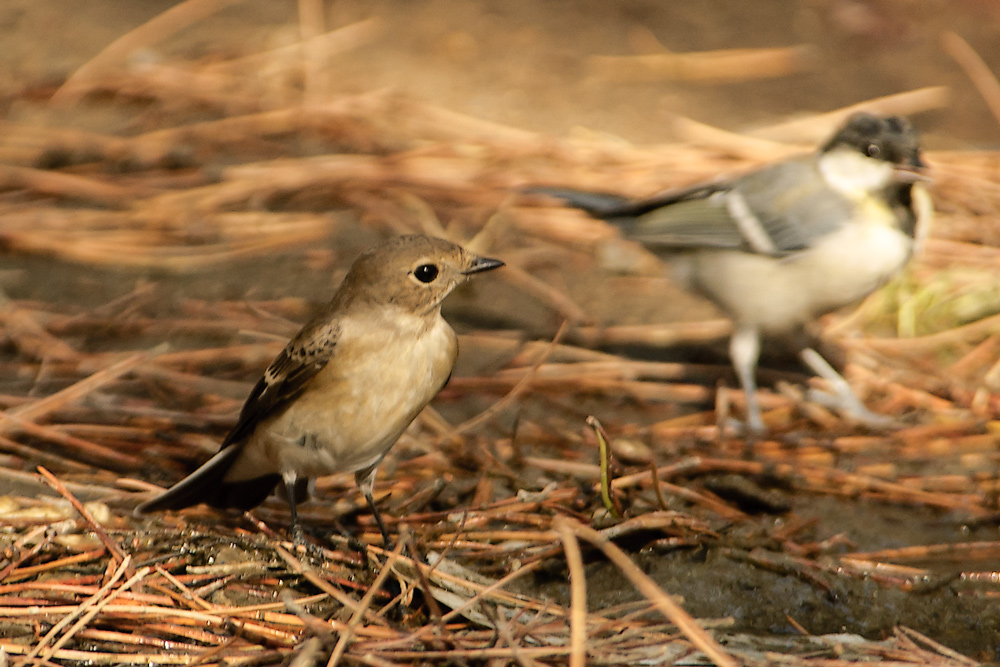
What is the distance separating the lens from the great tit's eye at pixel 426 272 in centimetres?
299

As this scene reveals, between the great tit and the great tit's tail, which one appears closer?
the great tit

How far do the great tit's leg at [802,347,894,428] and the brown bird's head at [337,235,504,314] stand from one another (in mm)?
2125

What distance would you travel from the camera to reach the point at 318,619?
260 centimetres

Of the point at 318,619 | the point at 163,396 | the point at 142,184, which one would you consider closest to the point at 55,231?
the point at 142,184

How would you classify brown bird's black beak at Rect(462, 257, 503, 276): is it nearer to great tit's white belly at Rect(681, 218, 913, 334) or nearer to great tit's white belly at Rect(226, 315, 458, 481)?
great tit's white belly at Rect(226, 315, 458, 481)

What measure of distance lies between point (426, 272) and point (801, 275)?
7.56ft

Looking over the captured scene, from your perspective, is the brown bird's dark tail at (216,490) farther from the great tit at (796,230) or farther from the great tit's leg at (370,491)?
the great tit at (796,230)

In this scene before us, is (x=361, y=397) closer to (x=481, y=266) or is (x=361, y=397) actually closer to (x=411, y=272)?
(x=411, y=272)

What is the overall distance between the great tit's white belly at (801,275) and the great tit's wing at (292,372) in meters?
2.40

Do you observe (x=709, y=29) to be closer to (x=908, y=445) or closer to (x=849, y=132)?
(x=849, y=132)

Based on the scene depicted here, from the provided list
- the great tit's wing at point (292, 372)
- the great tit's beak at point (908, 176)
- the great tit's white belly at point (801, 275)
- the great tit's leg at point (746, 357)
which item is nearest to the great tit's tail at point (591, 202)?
the great tit's white belly at point (801, 275)

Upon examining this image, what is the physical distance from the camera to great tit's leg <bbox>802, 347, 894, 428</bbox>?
4336 millimetres

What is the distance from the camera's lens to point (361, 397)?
2938mm

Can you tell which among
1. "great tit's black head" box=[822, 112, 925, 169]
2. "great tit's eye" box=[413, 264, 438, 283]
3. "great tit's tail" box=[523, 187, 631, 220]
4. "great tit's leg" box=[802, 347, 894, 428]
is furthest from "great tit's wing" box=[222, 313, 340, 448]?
"great tit's black head" box=[822, 112, 925, 169]
